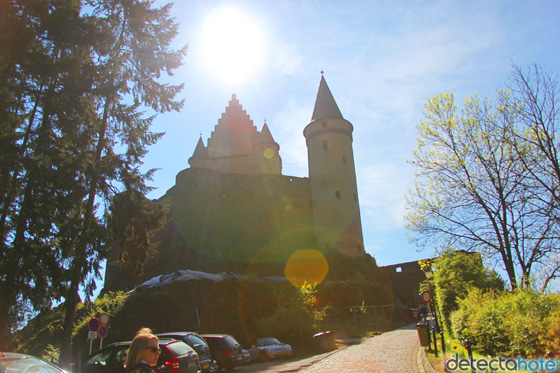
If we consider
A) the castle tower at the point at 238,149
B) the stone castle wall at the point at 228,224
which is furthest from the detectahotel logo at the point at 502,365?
the castle tower at the point at 238,149

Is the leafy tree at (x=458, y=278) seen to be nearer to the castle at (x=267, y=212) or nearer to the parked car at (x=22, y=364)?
the parked car at (x=22, y=364)

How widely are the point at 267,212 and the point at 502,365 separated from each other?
28420 mm

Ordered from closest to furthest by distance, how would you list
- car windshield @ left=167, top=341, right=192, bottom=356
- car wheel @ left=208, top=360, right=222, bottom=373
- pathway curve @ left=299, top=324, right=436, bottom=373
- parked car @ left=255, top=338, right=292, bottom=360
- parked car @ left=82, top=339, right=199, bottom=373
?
parked car @ left=82, top=339, right=199, bottom=373
car windshield @ left=167, top=341, right=192, bottom=356
pathway curve @ left=299, top=324, right=436, bottom=373
car wheel @ left=208, top=360, right=222, bottom=373
parked car @ left=255, top=338, right=292, bottom=360

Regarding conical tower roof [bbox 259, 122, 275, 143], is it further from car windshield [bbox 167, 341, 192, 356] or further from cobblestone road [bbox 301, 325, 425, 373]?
car windshield [bbox 167, 341, 192, 356]

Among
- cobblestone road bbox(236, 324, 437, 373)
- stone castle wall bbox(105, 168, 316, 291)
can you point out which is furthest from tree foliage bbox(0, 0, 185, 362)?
stone castle wall bbox(105, 168, 316, 291)

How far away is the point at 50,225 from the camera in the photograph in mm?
12484

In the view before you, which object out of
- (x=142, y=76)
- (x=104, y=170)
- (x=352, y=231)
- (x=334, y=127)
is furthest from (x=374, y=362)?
(x=334, y=127)

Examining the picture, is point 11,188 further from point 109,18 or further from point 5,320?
point 109,18

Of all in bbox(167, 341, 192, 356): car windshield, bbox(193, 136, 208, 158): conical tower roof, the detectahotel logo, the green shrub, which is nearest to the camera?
the detectahotel logo

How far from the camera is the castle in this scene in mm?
30250

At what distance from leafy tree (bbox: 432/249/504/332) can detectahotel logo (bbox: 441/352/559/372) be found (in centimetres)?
527

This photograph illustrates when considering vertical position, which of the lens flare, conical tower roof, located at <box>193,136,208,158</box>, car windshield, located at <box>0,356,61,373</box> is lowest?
car windshield, located at <box>0,356,61,373</box>

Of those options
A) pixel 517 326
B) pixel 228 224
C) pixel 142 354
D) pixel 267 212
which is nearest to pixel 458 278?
pixel 517 326

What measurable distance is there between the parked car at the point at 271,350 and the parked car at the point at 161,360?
5493mm
